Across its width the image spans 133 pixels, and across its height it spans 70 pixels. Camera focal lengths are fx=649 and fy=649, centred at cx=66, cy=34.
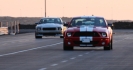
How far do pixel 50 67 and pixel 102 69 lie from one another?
1.62 meters

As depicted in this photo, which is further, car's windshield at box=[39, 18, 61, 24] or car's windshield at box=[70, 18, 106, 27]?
car's windshield at box=[39, 18, 61, 24]

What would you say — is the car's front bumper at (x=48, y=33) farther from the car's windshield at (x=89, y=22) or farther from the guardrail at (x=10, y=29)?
the car's windshield at (x=89, y=22)

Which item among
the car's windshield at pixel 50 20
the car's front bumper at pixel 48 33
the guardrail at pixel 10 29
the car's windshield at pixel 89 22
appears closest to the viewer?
the car's windshield at pixel 89 22

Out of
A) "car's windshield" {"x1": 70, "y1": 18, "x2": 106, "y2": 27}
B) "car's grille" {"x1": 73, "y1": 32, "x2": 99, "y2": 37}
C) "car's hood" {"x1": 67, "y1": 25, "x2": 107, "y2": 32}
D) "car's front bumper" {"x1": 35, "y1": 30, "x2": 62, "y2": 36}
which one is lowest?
"car's front bumper" {"x1": 35, "y1": 30, "x2": 62, "y2": 36}

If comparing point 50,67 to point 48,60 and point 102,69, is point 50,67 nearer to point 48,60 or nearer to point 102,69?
point 102,69

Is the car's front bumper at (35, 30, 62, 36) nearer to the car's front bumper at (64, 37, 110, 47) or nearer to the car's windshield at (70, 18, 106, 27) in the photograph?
the car's windshield at (70, 18, 106, 27)

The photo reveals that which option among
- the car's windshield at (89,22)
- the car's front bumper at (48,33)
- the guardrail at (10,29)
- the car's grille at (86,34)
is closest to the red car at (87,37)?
the car's grille at (86,34)

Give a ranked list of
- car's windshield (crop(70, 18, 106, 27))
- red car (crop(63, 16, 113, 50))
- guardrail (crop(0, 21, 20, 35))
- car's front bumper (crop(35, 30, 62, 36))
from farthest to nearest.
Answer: guardrail (crop(0, 21, 20, 35)) → car's front bumper (crop(35, 30, 62, 36)) → car's windshield (crop(70, 18, 106, 27)) → red car (crop(63, 16, 113, 50))

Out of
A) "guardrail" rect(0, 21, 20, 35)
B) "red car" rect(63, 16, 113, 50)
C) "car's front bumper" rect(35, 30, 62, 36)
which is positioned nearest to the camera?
"red car" rect(63, 16, 113, 50)

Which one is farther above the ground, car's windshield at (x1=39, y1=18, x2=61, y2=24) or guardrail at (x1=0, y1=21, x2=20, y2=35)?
car's windshield at (x1=39, y1=18, x2=61, y2=24)

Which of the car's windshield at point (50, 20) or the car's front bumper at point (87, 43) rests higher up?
the car's windshield at point (50, 20)

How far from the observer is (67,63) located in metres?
20.6

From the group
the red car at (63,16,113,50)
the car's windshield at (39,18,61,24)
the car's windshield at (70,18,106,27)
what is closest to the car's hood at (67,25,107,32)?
the red car at (63,16,113,50)

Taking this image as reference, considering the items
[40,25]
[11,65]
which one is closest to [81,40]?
[11,65]
